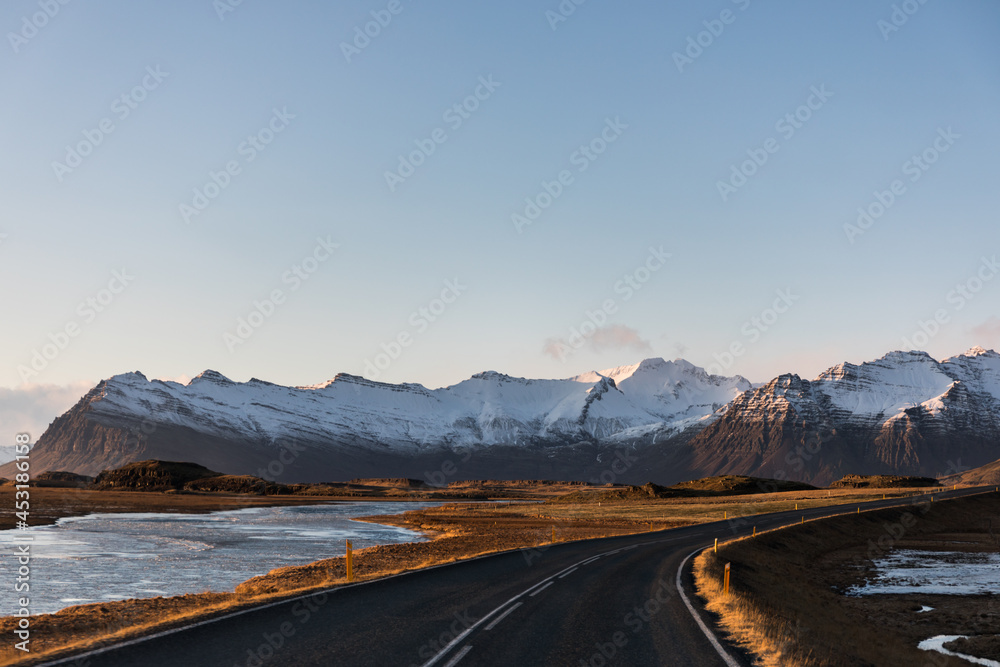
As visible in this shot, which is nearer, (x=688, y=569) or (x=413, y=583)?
(x=413, y=583)

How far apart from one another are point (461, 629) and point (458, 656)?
2927 millimetres

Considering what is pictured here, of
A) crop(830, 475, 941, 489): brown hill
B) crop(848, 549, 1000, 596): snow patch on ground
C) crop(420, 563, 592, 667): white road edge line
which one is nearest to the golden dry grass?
crop(848, 549, 1000, 596): snow patch on ground

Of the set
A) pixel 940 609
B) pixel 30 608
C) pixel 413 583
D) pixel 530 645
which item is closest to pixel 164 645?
pixel 530 645

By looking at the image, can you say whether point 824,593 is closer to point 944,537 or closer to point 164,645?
point 164,645

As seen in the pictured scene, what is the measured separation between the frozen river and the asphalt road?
38.6 feet

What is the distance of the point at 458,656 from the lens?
15.0 meters

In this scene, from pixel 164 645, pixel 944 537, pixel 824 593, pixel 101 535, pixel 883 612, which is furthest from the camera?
pixel 944 537

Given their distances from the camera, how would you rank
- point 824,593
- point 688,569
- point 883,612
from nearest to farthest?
point 883,612 → point 688,569 → point 824,593

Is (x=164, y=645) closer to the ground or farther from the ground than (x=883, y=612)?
farther from the ground

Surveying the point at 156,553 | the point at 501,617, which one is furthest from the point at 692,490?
the point at 501,617

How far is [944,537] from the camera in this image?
221 feet

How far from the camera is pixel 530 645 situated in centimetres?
1650

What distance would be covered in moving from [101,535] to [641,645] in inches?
2221

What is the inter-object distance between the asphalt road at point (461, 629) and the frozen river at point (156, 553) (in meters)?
11.8
